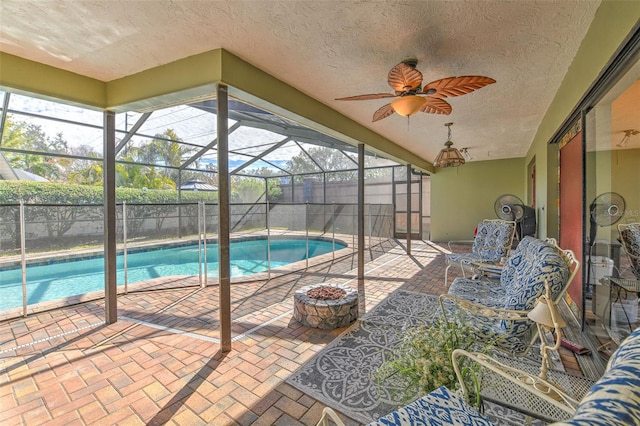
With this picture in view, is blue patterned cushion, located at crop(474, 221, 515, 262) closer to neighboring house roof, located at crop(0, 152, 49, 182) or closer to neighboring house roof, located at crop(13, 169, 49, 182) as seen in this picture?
neighboring house roof, located at crop(0, 152, 49, 182)

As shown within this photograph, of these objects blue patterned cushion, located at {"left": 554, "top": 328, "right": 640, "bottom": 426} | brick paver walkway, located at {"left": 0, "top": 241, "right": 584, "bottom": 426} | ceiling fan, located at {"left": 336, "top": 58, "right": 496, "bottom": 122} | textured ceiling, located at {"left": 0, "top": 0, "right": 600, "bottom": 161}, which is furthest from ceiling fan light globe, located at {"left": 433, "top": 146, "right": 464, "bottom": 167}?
blue patterned cushion, located at {"left": 554, "top": 328, "right": 640, "bottom": 426}

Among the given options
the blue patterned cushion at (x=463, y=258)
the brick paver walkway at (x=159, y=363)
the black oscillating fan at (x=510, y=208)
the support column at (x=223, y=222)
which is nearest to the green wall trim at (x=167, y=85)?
the support column at (x=223, y=222)

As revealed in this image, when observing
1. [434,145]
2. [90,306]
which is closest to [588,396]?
[90,306]

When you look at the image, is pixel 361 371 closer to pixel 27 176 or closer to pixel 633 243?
pixel 633 243

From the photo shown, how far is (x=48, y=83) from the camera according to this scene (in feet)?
8.02

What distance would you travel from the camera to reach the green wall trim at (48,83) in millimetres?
2234

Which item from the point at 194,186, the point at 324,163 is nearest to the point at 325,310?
the point at 324,163

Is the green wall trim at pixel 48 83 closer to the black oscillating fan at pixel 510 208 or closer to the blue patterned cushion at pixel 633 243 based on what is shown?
the blue patterned cushion at pixel 633 243

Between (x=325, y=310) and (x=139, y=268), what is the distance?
19.4 ft

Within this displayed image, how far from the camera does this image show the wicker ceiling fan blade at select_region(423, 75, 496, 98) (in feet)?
6.44

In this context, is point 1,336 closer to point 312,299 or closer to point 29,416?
point 29,416

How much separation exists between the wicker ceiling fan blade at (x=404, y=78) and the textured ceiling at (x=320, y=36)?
256 millimetres

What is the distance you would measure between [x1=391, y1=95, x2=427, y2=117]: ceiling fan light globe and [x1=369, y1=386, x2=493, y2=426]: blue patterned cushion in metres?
2.02

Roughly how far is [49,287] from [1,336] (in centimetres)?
318
